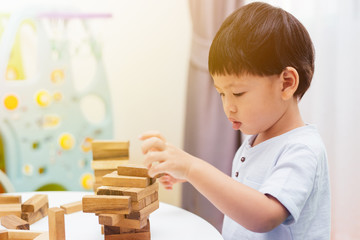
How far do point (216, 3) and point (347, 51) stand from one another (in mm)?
516

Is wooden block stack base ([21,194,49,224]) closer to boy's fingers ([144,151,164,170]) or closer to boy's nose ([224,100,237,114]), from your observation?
boy's fingers ([144,151,164,170])

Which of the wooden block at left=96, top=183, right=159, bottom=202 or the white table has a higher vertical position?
the wooden block at left=96, top=183, right=159, bottom=202

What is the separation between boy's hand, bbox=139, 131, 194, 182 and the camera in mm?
588

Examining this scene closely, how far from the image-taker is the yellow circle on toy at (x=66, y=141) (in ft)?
5.13

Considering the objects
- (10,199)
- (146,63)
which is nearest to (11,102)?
(146,63)

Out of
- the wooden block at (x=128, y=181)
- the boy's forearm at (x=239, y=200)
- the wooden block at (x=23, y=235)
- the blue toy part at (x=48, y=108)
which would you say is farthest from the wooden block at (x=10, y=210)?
the blue toy part at (x=48, y=108)

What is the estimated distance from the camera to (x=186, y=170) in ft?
1.96

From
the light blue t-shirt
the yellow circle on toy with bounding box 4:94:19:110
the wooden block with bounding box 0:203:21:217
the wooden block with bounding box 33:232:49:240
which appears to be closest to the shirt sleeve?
the light blue t-shirt

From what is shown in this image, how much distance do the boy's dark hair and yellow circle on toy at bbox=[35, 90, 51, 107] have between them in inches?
39.6

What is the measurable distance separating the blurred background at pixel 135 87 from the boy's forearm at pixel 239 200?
3.08 ft

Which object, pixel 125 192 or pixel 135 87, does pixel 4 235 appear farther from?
pixel 135 87

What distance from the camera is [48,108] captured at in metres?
1.54

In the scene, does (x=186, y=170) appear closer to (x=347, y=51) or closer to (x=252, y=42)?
(x=252, y=42)

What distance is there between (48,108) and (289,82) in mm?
1116
